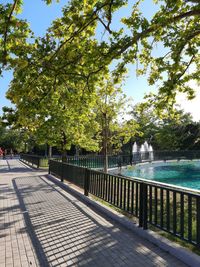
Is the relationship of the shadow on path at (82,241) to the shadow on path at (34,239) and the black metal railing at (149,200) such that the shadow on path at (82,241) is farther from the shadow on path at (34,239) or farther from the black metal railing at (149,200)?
the black metal railing at (149,200)

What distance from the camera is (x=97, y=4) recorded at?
6.86m

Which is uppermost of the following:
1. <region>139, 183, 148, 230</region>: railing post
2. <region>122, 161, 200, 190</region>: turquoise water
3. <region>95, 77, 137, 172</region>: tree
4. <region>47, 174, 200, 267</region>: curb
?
<region>95, 77, 137, 172</region>: tree

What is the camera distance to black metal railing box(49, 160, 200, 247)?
4578mm

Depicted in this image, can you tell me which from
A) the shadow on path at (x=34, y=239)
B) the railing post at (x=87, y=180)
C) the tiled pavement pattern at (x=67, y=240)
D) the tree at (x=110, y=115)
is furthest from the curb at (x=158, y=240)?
the tree at (x=110, y=115)

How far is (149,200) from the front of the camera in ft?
18.0

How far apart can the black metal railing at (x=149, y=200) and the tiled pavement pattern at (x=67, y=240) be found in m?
0.46

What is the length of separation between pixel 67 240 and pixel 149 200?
1744 millimetres

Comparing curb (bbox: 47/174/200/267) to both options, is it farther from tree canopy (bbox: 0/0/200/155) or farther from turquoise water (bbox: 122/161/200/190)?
turquoise water (bbox: 122/161/200/190)

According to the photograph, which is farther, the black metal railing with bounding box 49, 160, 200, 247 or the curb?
the black metal railing with bounding box 49, 160, 200, 247

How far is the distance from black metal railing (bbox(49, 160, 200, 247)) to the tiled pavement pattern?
0.46 meters

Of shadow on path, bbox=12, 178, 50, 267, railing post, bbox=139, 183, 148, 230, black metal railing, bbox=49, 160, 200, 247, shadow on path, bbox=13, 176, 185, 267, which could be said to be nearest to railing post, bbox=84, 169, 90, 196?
black metal railing, bbox=49, 160, 200, 247

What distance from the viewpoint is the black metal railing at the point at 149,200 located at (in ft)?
15.0

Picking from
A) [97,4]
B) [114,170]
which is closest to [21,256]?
[97,4]

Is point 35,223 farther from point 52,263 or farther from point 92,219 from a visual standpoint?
point 52,263
